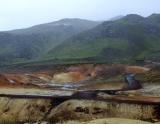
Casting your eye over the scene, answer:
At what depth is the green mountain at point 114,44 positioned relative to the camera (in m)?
148

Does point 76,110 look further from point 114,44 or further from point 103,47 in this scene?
Result: point 114,44

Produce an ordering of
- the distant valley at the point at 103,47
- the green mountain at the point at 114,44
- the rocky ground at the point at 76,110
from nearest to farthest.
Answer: the rocky ground at the point at 76,110 → the green mountain at the point at 114,44 → the distant valley at the point at 103,47

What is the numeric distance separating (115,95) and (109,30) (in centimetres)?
11342

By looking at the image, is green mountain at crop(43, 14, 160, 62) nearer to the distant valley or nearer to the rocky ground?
the distant valley

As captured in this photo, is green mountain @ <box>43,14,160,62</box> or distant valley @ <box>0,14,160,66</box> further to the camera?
distant valley @ <box>0,14,160,66</box>

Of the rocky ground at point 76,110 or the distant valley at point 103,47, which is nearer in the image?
the rocky ground at point 76,110

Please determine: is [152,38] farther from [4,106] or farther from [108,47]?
[4,106]

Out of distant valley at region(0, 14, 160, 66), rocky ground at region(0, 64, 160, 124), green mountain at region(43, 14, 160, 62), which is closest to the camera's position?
rocky ground at region(0, 64, 160, 124)

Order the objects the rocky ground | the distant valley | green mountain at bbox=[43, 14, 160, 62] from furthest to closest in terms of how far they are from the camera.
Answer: the distant valley → green mountain at bbox=[43, 14, 160, 62] → the rocky ground

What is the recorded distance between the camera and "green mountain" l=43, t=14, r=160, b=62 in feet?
486

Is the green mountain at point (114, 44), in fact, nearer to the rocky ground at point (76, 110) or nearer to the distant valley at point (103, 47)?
the distant valley at point (103, 47)

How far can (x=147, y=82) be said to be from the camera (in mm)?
75375

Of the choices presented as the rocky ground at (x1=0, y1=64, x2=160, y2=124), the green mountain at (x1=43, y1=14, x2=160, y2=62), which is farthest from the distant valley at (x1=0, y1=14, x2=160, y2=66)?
the rocky ground at (x1=0, y1=64, x2=160, y2=124)

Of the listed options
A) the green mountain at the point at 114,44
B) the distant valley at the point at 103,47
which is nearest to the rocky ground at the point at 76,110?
the distant valley at the point at 103,47
